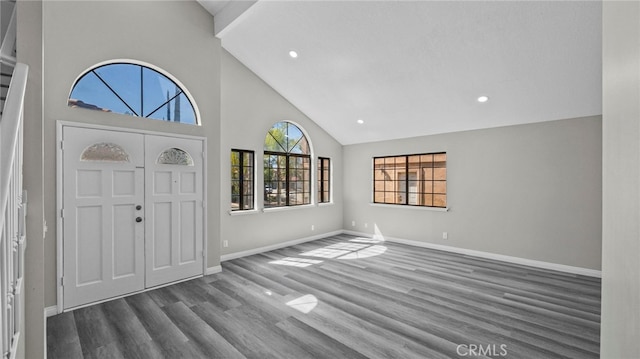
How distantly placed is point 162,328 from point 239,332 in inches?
29.8

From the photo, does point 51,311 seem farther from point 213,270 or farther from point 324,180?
point 324,180

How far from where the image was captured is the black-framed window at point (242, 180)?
503 cm

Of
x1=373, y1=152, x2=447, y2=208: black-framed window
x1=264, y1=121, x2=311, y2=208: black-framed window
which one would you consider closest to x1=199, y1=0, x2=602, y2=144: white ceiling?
x1=373, y1=152, x2=447, y2=208: black-framed window

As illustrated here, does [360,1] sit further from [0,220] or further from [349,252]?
[349,252]

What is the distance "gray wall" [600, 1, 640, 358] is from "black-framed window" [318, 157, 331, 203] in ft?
19.9

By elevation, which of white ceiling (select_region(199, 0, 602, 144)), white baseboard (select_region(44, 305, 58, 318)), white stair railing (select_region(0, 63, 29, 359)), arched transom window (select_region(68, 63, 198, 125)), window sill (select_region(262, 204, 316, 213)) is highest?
white ceiling (select_region(199, 0, 602, 144))

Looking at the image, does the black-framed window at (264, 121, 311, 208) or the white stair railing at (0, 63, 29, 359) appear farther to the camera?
the black-framed window at (264, 121, 311, 208)

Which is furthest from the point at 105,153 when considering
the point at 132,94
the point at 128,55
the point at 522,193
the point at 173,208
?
the point at 522,193

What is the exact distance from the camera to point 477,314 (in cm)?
293

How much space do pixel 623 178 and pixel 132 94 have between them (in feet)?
14.6

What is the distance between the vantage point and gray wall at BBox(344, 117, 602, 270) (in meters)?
4.14

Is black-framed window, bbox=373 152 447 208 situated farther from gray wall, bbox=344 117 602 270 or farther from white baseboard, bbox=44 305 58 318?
white baseboard, bbox=44 305 58 318

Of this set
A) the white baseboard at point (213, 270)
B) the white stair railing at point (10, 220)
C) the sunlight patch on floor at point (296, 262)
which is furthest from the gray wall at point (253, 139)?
the white stair railing at point (10, 220)

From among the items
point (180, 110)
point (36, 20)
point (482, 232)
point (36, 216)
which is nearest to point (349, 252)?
point (482, 232)
